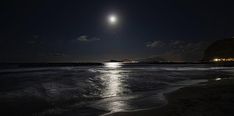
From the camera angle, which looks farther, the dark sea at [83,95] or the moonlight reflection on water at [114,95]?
the moonlight reflection on water at [114,95]

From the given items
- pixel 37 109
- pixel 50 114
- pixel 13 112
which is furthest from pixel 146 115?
pixel 13 112

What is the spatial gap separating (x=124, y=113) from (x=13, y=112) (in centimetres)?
505

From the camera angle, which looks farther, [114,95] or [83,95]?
[83,95]

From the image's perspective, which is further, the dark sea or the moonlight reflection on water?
the moonlight reflection on water

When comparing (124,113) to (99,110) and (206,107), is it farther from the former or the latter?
(206,107)

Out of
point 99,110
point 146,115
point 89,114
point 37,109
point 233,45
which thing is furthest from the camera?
point 233,45

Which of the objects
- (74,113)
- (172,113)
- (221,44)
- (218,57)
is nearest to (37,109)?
(74,113)

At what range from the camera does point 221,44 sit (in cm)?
19212

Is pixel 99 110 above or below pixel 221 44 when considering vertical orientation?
below

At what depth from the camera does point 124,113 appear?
7125 millimetres

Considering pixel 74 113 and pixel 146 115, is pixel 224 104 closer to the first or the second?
pixel 146 115

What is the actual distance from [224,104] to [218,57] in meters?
202

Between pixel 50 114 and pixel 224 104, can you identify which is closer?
pixel 50 114

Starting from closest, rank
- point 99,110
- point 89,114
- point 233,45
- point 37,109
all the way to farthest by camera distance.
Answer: point 89,114, point 99,110, point 37,109, point 233,45
